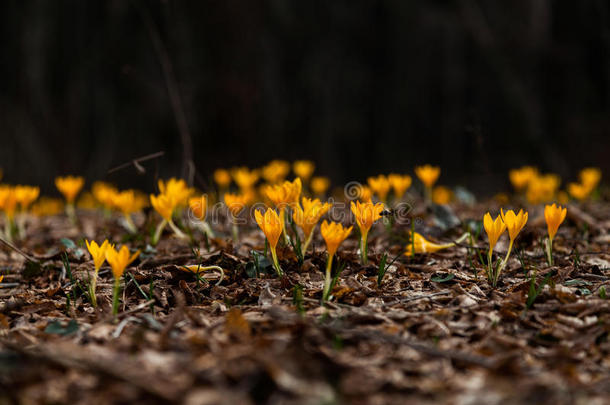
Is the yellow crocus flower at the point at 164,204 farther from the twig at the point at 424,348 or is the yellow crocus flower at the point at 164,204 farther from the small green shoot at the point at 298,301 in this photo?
the twig at the point at 424,348

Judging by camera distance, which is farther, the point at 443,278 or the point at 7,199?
the point at 7,199

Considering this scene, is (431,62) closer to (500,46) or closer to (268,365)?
(500,46)

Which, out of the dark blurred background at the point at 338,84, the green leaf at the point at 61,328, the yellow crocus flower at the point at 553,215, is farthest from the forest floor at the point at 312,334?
the dark blurred background at the point at 338,84

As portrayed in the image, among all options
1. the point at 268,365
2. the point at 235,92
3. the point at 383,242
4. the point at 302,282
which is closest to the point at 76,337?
the point at 268,365

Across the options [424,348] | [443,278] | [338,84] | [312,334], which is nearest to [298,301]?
[312,334]

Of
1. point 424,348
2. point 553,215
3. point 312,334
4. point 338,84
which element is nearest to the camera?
point 424,348

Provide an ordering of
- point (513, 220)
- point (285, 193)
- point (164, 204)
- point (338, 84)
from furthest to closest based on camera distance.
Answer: point (338, 84)
point (164, 204)
point (285, 193)
point (513, 220)

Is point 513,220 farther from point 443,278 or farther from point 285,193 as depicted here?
point 285,193

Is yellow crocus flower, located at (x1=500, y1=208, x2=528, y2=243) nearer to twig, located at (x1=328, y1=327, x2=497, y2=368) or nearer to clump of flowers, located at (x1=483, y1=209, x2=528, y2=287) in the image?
clump of flowers, located at (x1=483, y1=209, x2=528, y2=287)
